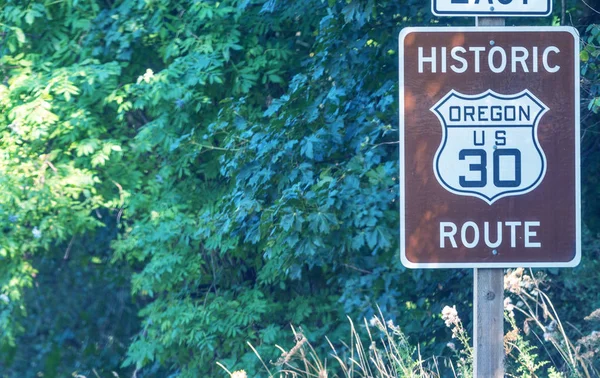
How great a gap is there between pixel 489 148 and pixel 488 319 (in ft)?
1.64

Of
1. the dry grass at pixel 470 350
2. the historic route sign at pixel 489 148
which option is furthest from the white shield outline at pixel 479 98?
the dry grass at pixel 470 350

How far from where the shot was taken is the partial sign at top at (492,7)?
224 centimetres

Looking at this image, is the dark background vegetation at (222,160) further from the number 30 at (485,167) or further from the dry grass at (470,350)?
the number 30 at (485,167)

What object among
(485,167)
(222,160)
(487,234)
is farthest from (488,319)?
(222,160)

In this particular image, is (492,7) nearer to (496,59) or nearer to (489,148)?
(496,59)

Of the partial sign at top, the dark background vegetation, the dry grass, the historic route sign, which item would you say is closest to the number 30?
the historic route sign

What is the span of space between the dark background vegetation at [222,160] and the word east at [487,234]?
2.32 meters

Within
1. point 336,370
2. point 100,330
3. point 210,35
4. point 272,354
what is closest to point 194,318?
point 272,354

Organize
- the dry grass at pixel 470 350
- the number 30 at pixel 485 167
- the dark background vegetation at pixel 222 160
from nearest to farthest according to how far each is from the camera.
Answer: the number 30 at pixel 485 167
the dry grass at pixel 470 350
the dark background vegetation at pixel 222 160

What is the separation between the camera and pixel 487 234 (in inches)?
87.0

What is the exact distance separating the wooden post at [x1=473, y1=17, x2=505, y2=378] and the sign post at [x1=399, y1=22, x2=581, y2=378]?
0.05 feet

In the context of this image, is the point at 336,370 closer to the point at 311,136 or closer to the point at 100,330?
the point at 311,136

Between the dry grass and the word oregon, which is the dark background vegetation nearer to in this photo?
the dry grass

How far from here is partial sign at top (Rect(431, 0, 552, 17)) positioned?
2236 mm
